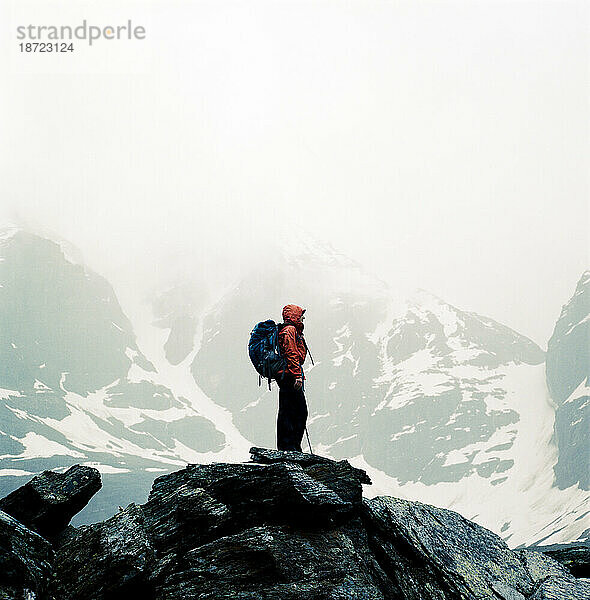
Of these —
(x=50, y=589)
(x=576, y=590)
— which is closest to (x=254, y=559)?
(x=50, y=589)

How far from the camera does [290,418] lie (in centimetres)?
1560

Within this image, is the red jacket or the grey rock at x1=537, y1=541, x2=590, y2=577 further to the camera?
the red jacket

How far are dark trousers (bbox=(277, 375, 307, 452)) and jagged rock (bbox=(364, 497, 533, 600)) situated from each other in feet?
12.0

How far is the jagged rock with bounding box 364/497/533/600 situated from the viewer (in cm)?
1022

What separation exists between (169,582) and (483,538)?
7108mm

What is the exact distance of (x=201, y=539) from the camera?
35.4ft

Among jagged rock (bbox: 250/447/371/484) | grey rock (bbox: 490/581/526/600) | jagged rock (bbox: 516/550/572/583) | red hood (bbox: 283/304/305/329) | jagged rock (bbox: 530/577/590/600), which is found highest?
red hood (bbox: 283/304/305/329)

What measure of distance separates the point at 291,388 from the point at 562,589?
780cm

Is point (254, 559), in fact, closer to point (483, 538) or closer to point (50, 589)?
point (50, 589)

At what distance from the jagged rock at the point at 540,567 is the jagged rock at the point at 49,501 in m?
10.9

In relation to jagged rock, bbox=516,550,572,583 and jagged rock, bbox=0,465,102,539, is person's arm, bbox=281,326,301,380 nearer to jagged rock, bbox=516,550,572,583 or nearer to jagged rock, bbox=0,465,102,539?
jagged rock, bbox=0,465,102,539

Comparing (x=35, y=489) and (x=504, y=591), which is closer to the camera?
(x=504, y=591)

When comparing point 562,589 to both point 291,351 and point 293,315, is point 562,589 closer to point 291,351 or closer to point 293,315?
point 291,351

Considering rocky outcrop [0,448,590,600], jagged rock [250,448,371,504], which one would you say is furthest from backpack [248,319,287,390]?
rocky outcrop [0,448,590,600]
